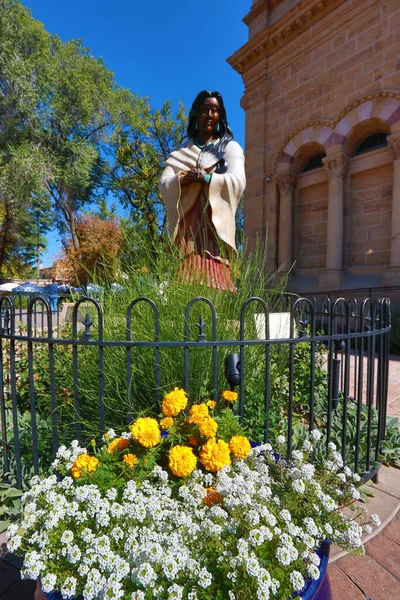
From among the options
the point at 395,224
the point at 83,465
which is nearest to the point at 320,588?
the point at 83,465

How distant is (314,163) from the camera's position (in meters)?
9.28

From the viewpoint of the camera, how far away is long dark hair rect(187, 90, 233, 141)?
11.4 feet

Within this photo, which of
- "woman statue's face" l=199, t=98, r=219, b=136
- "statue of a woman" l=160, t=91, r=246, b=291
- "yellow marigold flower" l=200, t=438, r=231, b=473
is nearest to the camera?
"yellow marigold flower" l=200, t=438, r=231, b=473

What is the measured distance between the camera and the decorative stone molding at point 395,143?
23.2ft

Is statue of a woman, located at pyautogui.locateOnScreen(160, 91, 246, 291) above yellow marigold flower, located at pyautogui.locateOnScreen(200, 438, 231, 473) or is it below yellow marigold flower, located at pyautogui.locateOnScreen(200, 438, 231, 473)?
above

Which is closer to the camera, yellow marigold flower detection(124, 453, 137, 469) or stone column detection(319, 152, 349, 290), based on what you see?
yellow marigold flower detection(124, 453, 137, 469)

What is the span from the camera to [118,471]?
1.34 m

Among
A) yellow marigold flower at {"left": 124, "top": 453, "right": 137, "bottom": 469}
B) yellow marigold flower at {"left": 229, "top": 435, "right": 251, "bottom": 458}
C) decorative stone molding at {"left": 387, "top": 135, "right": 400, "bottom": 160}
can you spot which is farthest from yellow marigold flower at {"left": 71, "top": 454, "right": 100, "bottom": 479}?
decorative stone molding at {"left": 387, "top": 135, "right": 400, "bottom": 160}

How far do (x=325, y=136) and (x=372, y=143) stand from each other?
46.1 inches

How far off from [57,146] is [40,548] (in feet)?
59.2

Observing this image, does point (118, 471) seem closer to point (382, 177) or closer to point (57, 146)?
point (382, 177)

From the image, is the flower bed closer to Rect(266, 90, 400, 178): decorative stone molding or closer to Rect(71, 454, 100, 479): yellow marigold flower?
Rect(71, 454, 100, 479): yellow marigold flower

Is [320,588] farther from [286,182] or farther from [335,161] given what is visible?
[286,182]

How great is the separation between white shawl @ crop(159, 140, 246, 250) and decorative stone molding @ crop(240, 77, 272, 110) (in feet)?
26.1
